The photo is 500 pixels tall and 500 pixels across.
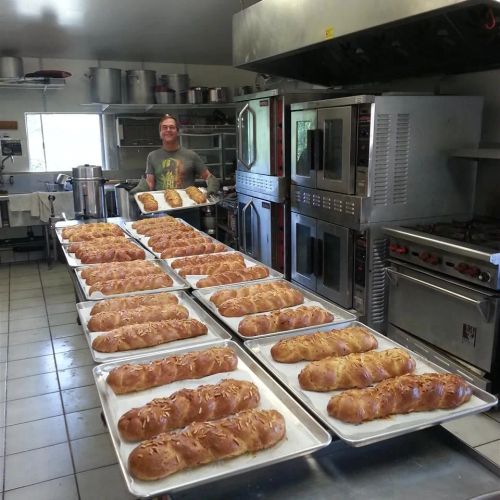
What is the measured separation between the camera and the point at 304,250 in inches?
160

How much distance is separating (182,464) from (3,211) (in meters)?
5.78

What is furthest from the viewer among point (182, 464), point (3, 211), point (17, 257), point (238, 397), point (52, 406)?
point (17, 257)

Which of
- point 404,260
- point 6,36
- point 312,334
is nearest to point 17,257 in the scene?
point 6,36

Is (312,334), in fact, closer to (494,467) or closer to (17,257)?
(494,467)

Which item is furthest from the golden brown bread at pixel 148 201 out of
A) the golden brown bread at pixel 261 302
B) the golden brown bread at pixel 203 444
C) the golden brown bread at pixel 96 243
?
the golden brown bread at pixel 203 444

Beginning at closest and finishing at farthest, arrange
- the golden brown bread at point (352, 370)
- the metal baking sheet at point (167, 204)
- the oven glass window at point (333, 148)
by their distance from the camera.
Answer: the golden brown bread at point (352, 370)
the oven glass window at point (333, 148)
the metal baking sheet at point (167, 204)

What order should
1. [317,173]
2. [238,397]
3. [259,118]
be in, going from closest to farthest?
[238,397], [317,173], [259,118]

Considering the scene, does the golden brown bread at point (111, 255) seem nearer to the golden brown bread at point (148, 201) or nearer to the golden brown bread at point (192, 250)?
the golden brown bread at point (192, 250)

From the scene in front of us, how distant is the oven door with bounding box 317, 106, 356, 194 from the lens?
3301 millimetres

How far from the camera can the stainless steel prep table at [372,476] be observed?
1.09m

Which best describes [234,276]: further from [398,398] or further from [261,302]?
[398,398]

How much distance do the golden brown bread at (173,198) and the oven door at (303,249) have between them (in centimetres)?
97

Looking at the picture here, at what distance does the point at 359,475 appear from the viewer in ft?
3.76

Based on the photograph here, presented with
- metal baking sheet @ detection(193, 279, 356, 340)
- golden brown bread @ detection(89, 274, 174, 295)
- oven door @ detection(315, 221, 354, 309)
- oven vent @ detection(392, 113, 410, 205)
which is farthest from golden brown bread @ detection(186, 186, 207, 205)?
metal baking sheet @ detection(193, 279, 356, 340)
